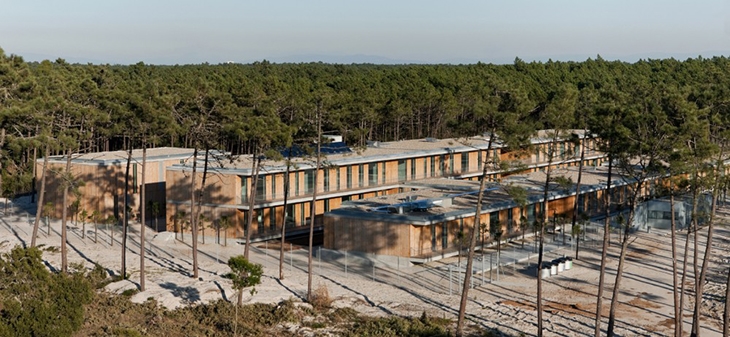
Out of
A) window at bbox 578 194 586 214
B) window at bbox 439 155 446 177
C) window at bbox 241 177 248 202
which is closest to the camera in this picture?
window at bbox 241 177 248 202

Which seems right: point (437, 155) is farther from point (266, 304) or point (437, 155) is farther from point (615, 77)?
point (615, 77)

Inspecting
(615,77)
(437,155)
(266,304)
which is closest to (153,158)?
(437,155)

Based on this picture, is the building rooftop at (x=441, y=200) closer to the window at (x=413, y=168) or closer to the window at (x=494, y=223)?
the window at (x=494, y=223)

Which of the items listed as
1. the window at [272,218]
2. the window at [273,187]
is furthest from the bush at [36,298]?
the window at [273,187]

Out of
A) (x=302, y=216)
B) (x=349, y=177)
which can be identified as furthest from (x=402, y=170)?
(x=302, y=216)

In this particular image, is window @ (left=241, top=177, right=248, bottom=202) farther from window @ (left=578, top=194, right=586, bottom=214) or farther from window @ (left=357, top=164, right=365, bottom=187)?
window @ (left=578, top=194, right=586, bottom=214)

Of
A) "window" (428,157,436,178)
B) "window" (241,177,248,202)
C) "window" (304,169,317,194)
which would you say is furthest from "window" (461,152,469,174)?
"window" (241,177,248,202)
